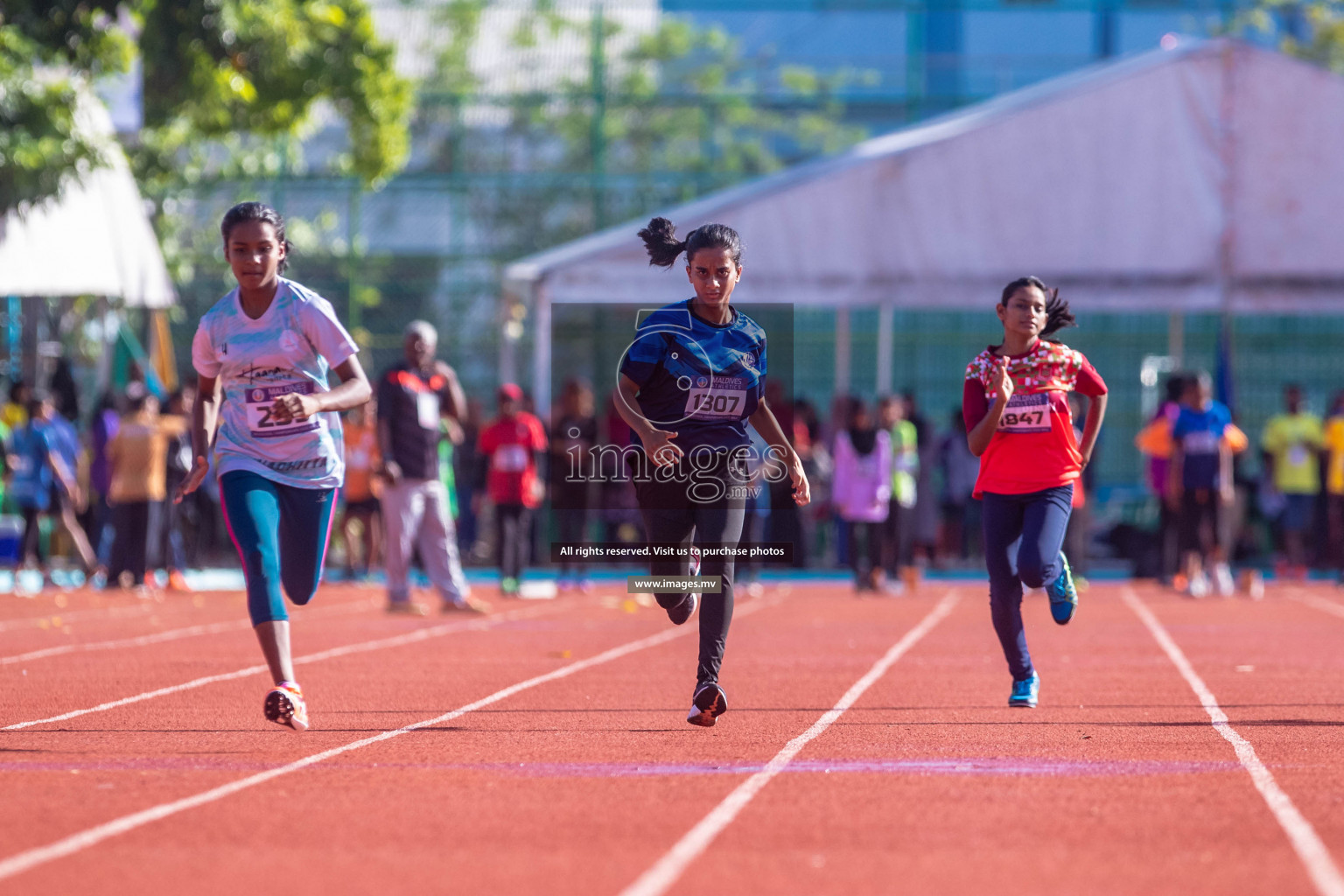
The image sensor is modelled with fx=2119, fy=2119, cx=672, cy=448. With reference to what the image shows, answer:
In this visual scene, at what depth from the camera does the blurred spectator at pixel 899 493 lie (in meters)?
20.3

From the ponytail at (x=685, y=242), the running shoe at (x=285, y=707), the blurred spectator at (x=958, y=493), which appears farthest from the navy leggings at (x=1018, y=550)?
the blurred spectator at (x=958, y=493)

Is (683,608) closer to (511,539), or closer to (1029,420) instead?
(1029,420)

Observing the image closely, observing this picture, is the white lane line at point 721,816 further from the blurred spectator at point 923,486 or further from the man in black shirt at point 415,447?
the blurred spectator at point 923,486

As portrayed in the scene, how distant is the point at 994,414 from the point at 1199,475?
10705 mm

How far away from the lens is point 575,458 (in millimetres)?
20734

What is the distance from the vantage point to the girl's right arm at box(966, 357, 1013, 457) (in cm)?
891

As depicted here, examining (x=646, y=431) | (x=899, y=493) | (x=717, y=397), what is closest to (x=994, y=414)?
(x=717, y=397)

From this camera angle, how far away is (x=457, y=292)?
2730 centimetres

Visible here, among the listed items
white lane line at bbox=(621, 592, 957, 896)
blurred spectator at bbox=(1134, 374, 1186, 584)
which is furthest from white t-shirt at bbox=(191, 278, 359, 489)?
blurred spectator at bbox=(1134, 374, 1186, 584)

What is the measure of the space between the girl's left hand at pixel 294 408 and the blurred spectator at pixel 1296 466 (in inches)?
643

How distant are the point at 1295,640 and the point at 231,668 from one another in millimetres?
7008

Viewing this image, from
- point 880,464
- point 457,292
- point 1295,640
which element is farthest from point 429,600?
point 457,292

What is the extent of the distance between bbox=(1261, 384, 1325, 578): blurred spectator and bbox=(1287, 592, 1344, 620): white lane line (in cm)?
228

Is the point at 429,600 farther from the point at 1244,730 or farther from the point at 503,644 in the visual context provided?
the point at 1244,730
